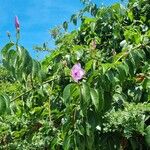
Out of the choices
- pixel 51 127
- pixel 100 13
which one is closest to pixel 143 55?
pixel 51 127

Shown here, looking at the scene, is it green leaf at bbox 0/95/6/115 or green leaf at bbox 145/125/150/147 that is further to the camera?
green leaf at bbox 145/125/150/147

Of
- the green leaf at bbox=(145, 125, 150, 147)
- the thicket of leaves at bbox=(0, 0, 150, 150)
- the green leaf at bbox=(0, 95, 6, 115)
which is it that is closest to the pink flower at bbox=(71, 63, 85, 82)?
the thicket of leaves at bbox=(0, 0, 150, 150)

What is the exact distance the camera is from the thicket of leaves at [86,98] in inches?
111

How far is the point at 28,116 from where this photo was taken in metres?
3.50

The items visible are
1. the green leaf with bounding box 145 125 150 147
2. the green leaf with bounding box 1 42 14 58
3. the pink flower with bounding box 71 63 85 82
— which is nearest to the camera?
the pink flower with bounding box 71 63 85 82

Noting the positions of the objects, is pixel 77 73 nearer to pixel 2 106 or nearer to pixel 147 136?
pixel 2 106

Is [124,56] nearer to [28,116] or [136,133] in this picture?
[136,133]

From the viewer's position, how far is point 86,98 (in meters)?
2.63

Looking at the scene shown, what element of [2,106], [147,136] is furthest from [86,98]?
[147,136]

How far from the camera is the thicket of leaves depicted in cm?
281

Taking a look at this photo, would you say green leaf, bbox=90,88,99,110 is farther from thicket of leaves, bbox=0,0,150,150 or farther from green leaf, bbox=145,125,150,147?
green leaf, bbox=145,125,150,147

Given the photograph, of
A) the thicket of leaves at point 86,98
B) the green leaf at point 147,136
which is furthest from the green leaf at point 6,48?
the green leaf at point 147,136

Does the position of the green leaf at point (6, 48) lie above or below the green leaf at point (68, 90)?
above

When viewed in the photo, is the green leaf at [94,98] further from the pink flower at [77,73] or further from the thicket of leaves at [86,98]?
the pink flower at [77,73]
